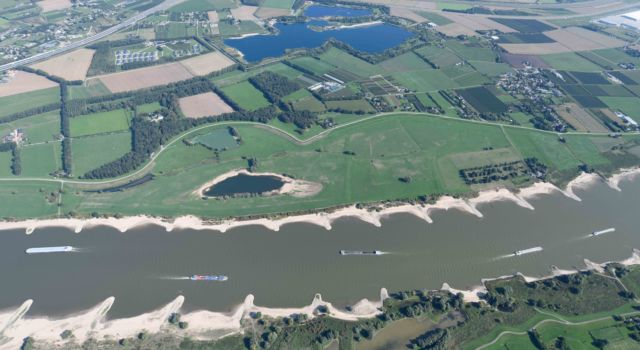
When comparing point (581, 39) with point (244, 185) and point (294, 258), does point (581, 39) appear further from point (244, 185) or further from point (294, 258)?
point (294, 258)

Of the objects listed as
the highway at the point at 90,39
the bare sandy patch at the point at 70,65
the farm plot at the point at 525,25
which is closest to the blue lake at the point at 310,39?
the farm plot at the point at 525,25

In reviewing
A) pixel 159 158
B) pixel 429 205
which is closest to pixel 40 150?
pixel 159 158

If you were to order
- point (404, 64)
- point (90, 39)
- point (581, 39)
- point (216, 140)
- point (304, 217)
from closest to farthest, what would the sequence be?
point (304, 217) → point (216, 140) → point (404, 64) → point (90, 39) → point (581, 39)

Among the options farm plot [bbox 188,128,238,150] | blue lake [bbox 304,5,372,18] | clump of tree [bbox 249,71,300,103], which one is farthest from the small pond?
blue lake [bbox 304,5,372,18]

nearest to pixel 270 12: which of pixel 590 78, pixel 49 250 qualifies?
pixel 590 78

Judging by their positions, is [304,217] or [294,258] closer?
[294,258]

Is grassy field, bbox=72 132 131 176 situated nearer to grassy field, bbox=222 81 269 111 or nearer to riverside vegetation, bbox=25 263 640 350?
grassy field, bbox=222 81 269 111

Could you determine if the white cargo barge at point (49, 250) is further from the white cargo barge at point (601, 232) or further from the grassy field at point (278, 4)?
the grassy field at point (278, 4)
